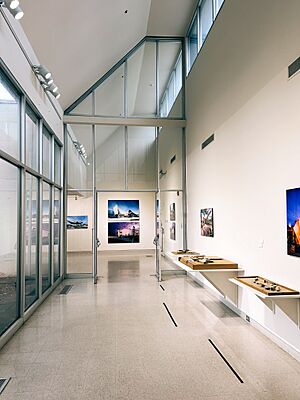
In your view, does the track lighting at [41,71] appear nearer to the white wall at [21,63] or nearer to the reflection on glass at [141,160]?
the white wall at [21,63]

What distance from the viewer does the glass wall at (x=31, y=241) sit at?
217 inches

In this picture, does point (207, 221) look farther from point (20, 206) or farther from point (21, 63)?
point (21, 63)

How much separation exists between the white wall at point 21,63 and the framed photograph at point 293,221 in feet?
12.4

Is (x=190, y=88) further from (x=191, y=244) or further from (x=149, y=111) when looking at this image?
(x=191, y=244)

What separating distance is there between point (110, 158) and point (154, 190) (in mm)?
1585

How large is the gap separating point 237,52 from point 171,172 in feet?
15.6

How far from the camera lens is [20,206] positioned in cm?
494

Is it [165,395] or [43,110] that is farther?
[43,110]

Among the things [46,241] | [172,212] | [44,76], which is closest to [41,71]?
[44,76]

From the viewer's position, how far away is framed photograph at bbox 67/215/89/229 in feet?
30.8

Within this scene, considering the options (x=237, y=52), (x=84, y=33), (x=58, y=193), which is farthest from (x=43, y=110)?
(x=237, y=52)

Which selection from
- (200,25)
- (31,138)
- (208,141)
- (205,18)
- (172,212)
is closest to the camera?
(31,138)

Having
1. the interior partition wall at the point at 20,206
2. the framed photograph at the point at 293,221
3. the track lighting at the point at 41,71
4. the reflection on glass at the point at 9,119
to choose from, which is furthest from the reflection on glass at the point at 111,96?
the framed photograph at the point at 293,221

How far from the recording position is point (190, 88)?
9.24 m
